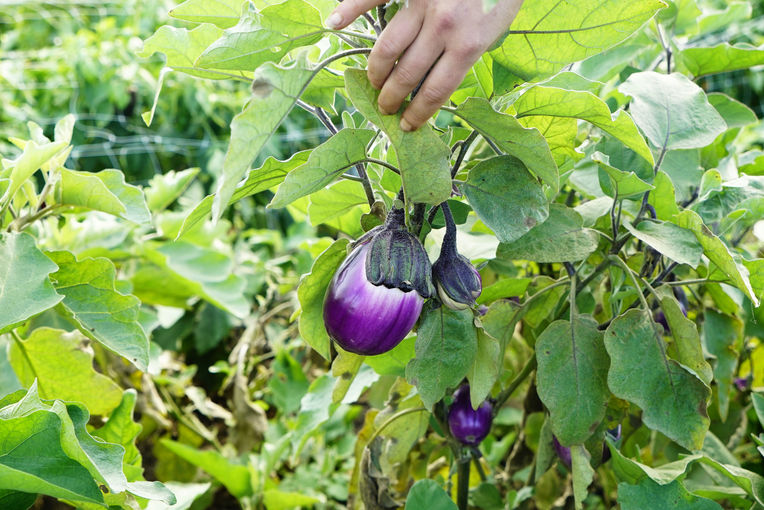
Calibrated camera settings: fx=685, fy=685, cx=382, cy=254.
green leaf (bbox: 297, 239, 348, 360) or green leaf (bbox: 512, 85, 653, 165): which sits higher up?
green leaf (bbox: 512, 85, 653, 165)

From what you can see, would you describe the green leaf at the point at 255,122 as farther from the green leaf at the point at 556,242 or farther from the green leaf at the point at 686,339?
the green leaf at the point at 686,339

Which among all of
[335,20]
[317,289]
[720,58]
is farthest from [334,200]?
[720,58]

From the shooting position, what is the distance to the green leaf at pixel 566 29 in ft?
1.20

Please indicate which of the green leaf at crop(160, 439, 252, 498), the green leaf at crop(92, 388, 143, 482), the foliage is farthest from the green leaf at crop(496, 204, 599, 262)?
the green leaf at crop(160, 439, 252, 498)

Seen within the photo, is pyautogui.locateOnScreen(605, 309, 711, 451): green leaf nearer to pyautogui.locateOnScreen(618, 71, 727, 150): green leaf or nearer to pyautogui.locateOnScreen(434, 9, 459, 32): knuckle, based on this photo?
pyautogui.locateOnScreen(618, 71, 727, 150): green leaf

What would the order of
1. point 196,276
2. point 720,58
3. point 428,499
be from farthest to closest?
point 196,276 → point 720,58 → point 428,499

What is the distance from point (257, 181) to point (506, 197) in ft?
0.50

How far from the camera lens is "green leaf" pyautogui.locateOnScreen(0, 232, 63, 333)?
0.43 m

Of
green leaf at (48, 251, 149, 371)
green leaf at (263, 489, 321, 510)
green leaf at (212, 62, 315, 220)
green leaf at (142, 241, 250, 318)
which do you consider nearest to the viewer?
green leaf at (212, 62, 315, 220)

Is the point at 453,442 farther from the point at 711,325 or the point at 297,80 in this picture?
the point at 297,80

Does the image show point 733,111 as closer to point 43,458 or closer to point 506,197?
point 506,197

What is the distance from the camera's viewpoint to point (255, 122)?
1.01 ft

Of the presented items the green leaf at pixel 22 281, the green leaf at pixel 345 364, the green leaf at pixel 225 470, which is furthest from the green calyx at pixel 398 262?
the green leaf at pixel 225 470

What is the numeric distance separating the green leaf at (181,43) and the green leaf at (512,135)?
17 centimetres
